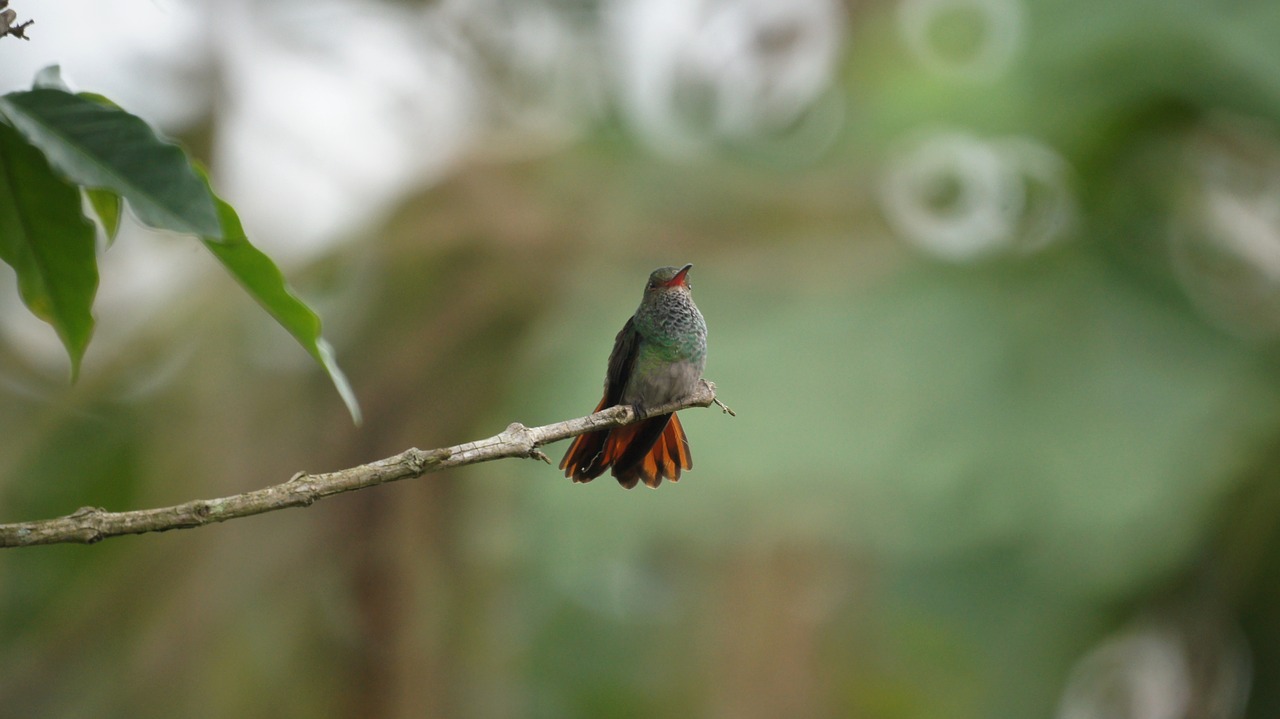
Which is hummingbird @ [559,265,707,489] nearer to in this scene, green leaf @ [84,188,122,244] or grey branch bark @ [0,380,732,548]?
grey branch bark @ [0,380,732,548]

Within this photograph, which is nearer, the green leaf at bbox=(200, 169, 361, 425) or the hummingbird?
the green leaf at bbox=(200, 169, 361, 425)

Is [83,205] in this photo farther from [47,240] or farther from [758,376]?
[758,376]

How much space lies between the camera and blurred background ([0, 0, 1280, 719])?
5.06 metres

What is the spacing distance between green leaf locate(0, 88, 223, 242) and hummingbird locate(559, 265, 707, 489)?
54cm

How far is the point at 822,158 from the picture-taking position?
27.4 ft

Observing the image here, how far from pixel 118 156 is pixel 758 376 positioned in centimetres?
625

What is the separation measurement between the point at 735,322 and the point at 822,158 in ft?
5.37

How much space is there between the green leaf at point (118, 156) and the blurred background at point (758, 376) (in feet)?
12.1

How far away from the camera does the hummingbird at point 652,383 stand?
1.46m

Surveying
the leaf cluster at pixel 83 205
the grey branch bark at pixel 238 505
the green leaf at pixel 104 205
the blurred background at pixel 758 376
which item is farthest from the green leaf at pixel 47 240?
the blurred background at pixel 758 376

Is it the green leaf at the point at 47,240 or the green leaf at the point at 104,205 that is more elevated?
the green leaf at the point at 104,205

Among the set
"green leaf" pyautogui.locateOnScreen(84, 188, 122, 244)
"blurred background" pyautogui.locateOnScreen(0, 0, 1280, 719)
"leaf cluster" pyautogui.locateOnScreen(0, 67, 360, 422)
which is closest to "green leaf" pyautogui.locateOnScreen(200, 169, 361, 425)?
"leaf cluster" pyautogui.locateOnScreen(0, 67, 360, 422)

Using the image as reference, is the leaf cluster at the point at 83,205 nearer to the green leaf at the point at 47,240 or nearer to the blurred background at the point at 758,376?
the green leaf at the point at 47,240

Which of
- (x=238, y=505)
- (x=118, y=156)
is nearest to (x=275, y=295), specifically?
(x=118, y=156)
